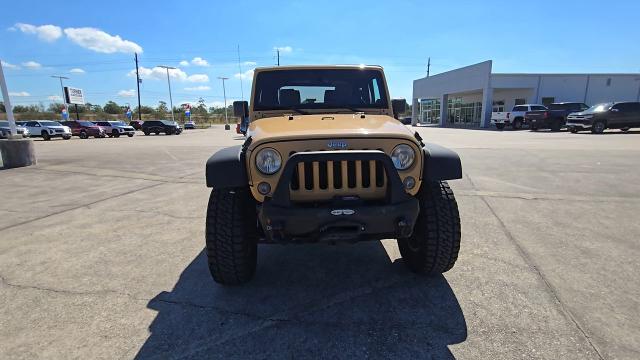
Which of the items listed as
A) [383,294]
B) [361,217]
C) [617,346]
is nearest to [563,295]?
[617,346]

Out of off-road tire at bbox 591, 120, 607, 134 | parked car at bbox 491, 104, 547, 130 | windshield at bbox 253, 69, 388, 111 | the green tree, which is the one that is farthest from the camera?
the green tree

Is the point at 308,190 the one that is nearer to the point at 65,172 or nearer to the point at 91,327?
the point at 91,327

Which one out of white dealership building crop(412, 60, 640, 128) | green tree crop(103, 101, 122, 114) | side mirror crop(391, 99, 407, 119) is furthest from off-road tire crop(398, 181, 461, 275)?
green tree crop(103, 101, 122, 114)

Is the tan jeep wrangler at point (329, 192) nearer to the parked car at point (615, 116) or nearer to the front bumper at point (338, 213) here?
the front bumper at point (338, 213)

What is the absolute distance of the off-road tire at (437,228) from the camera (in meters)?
2.79

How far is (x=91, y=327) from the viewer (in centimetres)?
242

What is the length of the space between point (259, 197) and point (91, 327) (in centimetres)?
145

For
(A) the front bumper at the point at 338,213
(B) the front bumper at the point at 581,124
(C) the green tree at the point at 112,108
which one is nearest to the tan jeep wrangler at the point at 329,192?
(A) the front bumper at the point at 338,213

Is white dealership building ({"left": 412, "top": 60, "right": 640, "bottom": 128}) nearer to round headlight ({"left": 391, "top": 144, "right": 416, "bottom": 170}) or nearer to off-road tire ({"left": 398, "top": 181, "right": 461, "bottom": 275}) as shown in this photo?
off-road tire ({"left": 398, "top": 181, "right": 461, "bottom": 275})

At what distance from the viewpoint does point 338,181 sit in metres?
2.51

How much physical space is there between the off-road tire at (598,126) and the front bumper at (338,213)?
23172mm

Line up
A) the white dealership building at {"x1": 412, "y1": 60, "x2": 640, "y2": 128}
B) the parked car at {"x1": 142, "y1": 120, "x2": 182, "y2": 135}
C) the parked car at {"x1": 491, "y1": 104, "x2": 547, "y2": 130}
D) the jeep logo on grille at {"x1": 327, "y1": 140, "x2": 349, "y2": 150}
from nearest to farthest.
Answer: the jeep logo on grille at {"x1": 327, "y1": 140, "x2": 349, "y2": 150} → the parked car at {"x1": 491, "y1": 104, "x2": 547, "y2": 130} → the white dealership building at {"x1": 412, "y1": 60, "x2": 640, "y2": 128} → the parked car at {"x1": 142, "y1": 120, "x2": 182, "y2": 135}

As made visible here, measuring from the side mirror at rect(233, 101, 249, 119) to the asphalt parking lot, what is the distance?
1.54 m

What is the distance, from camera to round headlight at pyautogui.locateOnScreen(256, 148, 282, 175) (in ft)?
8.11
